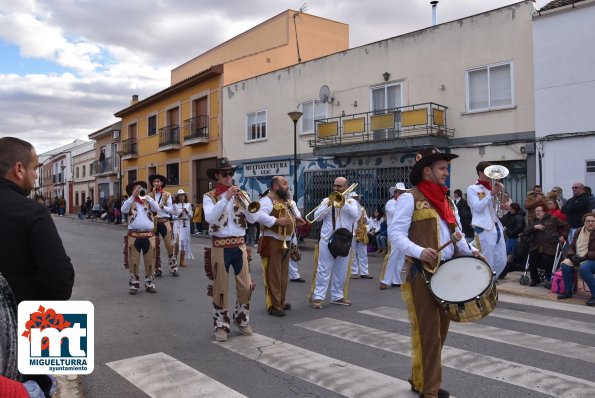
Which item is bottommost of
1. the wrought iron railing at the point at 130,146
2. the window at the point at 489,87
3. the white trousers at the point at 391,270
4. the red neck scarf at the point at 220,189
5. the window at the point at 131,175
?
the white trousers at the point at 391,270

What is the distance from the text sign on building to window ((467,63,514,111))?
341 inches

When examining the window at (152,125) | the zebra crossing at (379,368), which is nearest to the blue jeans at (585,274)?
the zebra crossing at (379,368)

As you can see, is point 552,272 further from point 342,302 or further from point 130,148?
point 130,148

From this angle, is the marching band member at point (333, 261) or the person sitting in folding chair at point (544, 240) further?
the person sitting in folding chair at point (544, 240)

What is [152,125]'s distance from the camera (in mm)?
34750

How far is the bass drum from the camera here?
3906 millimetres

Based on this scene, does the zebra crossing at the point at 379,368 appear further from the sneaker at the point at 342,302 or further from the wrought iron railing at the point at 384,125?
the wrought iron railing at the point at 384,125

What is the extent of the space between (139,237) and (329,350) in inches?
192

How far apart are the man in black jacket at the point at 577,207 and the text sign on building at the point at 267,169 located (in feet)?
42.5

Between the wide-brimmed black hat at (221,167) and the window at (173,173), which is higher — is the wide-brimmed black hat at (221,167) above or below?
below

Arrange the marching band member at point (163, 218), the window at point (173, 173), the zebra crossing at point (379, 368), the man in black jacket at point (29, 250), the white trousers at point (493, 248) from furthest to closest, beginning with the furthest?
the window at point (173, 173) < the marching band member at point (163, 218) < the white trousers at point (493, 248) < the zebra crossing at point (379, 368) < the man in black jacket at point (29, 250)

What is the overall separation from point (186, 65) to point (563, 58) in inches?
1173

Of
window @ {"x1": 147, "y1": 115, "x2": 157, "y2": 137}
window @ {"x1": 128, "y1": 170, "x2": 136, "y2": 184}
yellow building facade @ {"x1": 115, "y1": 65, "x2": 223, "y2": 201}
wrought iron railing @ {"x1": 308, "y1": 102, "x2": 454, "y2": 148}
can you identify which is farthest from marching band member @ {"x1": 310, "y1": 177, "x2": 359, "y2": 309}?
window @ {"x1": 128, "y1": 170, "x2": 136, "y2": 184}

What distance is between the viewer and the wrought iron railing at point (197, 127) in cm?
2797
